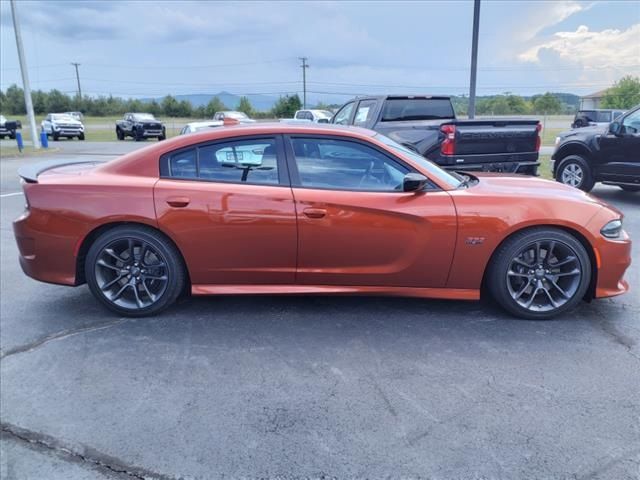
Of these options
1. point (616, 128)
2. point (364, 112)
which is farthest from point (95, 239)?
point (616, 128)

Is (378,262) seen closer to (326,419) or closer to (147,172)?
(326,419)

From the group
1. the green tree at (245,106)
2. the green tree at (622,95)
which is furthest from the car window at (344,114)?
the green tree at (245,106)

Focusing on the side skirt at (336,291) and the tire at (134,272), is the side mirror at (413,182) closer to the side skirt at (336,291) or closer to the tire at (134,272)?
the side skirt at (336,291)

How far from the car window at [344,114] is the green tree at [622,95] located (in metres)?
16.6

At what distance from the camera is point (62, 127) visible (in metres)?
30.8

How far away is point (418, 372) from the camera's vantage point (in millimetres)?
3121

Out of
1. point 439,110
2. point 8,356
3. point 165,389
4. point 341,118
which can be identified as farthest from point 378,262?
point 341,118

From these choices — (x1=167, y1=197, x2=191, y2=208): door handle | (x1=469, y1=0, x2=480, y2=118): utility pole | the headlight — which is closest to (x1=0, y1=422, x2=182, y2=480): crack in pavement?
(x1=167, y1=197, x2=191, y2=208): door handle

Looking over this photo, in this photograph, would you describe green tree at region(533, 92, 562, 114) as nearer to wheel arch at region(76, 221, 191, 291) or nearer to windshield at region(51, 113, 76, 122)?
windshield at region(51, 113, 76, 122)

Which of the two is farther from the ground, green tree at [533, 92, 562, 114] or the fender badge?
green tree at [533, 92, 562, 114]

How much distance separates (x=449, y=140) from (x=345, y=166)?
4321 mm

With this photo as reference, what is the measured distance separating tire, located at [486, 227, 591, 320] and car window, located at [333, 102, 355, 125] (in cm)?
724

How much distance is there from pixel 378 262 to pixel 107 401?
205cm

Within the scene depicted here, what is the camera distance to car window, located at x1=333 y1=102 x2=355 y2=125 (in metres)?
10.6
